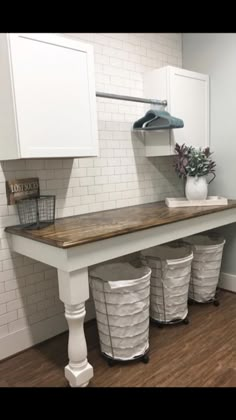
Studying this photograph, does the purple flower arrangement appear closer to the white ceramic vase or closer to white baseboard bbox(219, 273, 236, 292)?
the white ceramic vase

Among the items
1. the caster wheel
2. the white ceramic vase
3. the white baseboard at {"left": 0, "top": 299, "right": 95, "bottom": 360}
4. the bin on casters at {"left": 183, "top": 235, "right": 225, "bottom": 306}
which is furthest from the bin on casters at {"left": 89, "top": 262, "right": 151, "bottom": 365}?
the white ceramic vase

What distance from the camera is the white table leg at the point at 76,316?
1.56 metres

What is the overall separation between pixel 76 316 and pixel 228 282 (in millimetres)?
1767

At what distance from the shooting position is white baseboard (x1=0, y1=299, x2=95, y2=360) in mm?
2018

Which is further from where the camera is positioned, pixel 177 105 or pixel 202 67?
pixel 202 67

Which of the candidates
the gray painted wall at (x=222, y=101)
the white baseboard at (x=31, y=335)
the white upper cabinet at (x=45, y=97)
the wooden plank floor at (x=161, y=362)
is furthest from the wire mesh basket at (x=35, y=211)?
the gray painted wall at (x=222, y=101)

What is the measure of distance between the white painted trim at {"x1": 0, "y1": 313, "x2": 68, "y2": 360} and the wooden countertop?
27.4 inches

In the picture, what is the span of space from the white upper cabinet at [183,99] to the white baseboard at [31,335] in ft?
4.96

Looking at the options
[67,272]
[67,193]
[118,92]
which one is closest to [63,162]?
[67,193]

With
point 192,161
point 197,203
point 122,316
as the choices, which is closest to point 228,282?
point 197,203
